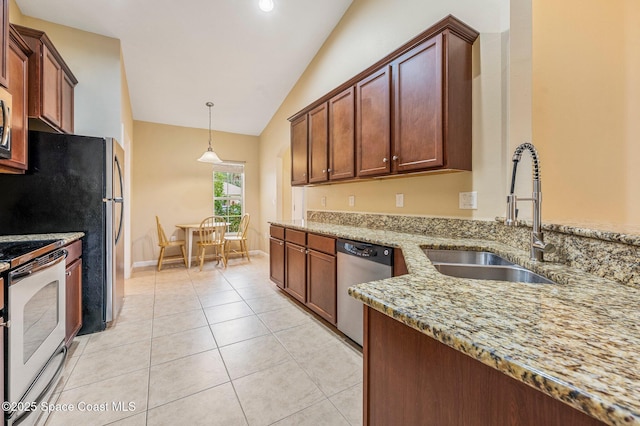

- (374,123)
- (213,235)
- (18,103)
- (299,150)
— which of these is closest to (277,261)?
(299,150)

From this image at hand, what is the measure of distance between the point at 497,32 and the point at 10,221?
3.84 meters

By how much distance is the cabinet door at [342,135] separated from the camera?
2.58m

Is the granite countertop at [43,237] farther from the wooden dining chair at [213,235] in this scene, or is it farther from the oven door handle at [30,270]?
the wooden dining chair at [213,235]

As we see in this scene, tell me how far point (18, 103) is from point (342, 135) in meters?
2.54

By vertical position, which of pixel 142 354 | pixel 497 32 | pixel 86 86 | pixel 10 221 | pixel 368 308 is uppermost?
pixel 86 86

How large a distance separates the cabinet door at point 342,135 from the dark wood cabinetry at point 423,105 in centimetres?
21

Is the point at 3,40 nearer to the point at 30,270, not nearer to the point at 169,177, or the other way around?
the point at 30,270

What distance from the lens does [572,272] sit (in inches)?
40.5

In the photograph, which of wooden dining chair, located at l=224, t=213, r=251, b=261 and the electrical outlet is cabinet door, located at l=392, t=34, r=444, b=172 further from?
wooden dining chair, located at l=224, t=213, r=251, b=261

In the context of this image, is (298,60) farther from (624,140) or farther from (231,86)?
(624,140)

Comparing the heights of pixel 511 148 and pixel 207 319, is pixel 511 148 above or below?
above

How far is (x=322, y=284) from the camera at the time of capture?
2.48m

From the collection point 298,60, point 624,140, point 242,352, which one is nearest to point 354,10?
point 298,60

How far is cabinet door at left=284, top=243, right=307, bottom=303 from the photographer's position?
2.77 metres
